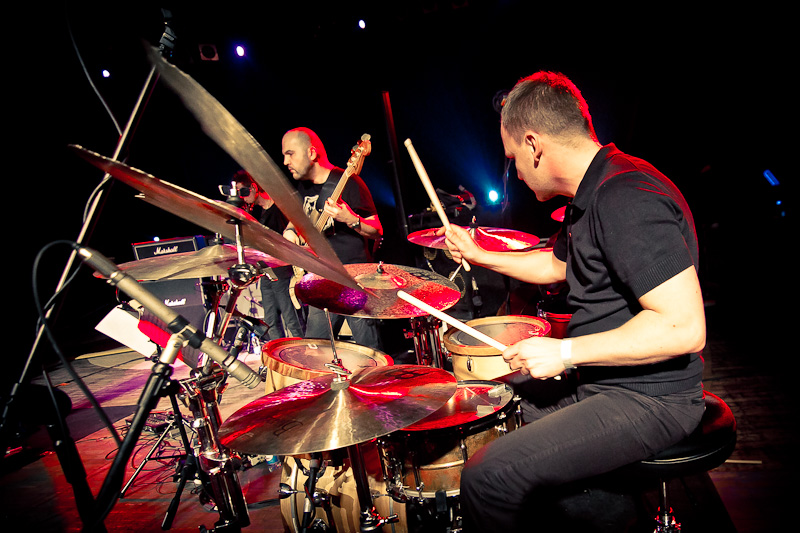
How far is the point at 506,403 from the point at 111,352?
718 cm

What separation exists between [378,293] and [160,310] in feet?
3.29

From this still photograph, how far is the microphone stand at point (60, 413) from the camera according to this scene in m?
0.97

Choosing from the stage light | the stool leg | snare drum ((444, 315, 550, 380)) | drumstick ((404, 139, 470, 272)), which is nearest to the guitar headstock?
drumstick ((404, 139, 470, 272))

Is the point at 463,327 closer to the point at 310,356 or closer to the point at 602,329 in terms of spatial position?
the point at 602,329

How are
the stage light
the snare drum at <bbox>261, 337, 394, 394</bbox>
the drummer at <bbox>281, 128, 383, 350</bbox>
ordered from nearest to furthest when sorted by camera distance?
the snare drum at <bbox>261, 337, 394, 394</bbox> → the drummer at <bbox>281, 128, 383, 350</bbox> → the stage light

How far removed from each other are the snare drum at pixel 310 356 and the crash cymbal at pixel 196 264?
0.41 metres

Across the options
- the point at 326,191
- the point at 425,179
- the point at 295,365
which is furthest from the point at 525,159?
the point at 326,191

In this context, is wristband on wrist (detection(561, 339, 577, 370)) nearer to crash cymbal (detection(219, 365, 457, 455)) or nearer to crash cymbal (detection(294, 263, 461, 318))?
crash cymbal (detection(219, 365, 457, 455))

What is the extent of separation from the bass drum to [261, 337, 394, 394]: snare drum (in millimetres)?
364

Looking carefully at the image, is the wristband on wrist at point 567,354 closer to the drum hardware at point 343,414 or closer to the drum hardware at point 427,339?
the drum hardware at point 343,414

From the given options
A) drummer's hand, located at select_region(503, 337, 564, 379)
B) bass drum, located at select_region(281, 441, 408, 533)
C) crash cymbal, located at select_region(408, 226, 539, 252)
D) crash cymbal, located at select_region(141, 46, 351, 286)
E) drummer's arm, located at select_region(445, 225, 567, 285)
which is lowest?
bass drum, located at select_region(281, 441, 408, 533)

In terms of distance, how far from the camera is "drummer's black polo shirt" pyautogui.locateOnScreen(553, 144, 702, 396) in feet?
3.68

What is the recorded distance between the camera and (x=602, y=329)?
1.36 metres

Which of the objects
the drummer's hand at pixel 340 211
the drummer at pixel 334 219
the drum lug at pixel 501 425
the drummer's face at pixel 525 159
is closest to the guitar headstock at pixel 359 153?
the drummer at pixel 334 219
